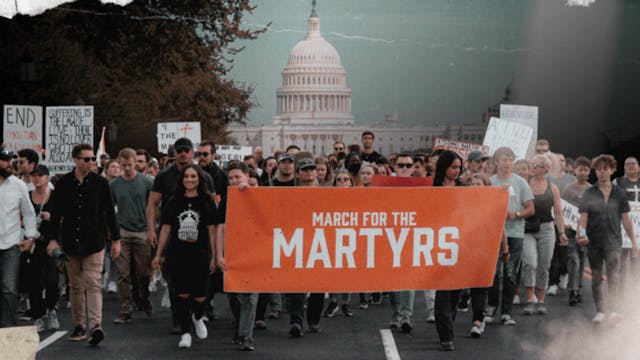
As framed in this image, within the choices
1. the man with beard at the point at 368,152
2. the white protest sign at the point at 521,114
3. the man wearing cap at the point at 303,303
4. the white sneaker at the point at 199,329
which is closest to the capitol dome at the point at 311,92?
the white protest sign at the point at 521,114

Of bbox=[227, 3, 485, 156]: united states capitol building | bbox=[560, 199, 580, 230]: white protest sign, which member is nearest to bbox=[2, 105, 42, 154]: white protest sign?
bbox=[560, 199, 580, 230]: white protest sign

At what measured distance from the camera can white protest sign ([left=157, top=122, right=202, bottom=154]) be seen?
23016 mm

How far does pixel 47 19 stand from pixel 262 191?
20.6 meters

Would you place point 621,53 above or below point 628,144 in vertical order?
above

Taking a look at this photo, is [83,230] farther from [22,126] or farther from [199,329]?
[22,126]

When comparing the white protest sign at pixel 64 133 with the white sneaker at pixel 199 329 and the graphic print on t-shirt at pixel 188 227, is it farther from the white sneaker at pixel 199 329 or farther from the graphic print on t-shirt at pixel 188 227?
the graphic print on t-shirt at pixel 188 227

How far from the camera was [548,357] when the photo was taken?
8820 mm

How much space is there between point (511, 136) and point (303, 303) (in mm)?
8291

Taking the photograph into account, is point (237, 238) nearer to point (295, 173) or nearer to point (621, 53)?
point (295, 173)

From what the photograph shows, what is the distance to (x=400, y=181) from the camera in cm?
1287

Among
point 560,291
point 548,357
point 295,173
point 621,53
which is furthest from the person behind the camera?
point 621,53

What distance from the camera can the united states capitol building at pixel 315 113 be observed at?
133m

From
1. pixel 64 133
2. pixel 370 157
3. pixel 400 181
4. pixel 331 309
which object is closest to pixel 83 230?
pixel 331 309

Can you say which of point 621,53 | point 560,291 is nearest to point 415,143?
point 621,53
